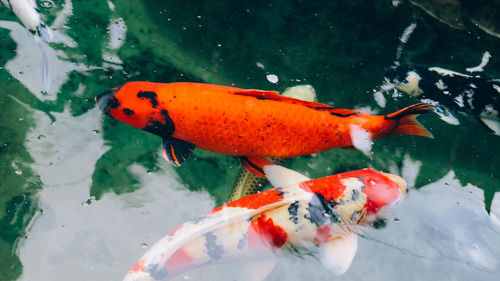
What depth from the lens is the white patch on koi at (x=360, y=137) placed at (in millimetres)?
2516

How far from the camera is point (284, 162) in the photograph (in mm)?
2812

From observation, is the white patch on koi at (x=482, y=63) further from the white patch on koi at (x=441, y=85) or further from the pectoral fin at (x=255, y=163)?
the pectoral fin at (x=255, y=163)

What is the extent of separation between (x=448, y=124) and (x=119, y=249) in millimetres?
2440

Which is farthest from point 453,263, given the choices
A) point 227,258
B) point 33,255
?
point 33,255

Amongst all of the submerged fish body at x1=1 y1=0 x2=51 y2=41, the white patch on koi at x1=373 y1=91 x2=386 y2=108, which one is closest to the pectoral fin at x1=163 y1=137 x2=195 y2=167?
the submerged fish body at x1=1 y1=0 x2=51 y2=41

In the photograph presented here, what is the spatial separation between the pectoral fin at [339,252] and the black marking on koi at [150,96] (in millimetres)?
1261

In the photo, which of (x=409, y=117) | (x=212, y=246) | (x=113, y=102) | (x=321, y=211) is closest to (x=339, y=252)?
(x=321, y=211)

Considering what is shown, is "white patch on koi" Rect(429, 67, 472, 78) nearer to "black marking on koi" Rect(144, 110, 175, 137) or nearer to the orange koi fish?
the orange koi fish

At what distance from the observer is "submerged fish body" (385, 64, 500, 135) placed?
9.63 ft

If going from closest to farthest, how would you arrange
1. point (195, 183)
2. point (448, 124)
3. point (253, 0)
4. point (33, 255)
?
point (33, 255)
point (195, 183)
point (448, 124)
point (253, 0)

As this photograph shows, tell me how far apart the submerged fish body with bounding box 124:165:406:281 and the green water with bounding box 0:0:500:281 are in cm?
18

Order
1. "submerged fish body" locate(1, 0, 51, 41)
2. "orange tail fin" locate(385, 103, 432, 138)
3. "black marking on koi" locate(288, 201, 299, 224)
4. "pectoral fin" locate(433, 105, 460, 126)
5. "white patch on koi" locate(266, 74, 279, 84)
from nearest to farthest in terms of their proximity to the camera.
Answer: "black marking on koi" locate(288, 201, 299, 224), "orange tail fin" locate(385, 103, 432, 138), "submerged fish body" locate(1, 0, 51, 41), "pectoral fin" locate(433, 105, 460, 126), "white patch on koi" locate(266, 74, 279, 84)

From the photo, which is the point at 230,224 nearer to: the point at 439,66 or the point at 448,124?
the point at 448,124

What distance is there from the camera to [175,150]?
2607 millimetres
